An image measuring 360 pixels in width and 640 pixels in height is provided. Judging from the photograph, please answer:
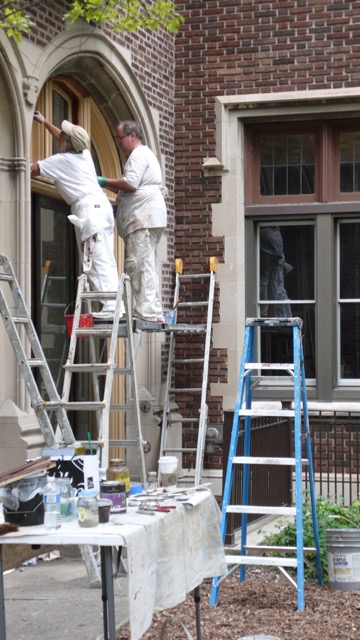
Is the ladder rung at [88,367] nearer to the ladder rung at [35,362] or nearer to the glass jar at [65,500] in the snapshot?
the ladder rung at [35,362]

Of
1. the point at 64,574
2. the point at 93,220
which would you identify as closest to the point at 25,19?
the point at 93,220

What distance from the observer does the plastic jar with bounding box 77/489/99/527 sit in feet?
16.4

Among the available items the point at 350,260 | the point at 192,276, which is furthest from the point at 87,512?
the point at 350,260

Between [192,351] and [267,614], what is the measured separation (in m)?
5.72

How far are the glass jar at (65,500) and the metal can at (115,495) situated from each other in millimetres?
162

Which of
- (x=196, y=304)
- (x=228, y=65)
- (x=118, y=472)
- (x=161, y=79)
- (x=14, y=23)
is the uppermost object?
(x=228, y=65)

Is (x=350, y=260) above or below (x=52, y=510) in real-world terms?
above

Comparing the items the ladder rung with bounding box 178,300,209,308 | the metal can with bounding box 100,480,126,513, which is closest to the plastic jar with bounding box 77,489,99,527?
the metal can with bounding box 100,480,126,513

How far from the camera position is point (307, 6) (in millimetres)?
12164

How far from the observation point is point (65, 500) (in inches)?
206

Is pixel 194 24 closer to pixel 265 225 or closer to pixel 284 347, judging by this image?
pixel 265 225

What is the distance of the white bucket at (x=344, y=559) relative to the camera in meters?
7.50

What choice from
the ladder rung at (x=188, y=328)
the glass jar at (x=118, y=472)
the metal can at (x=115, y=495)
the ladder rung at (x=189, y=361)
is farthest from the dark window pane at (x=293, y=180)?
the metal can at (x=115, y=495)

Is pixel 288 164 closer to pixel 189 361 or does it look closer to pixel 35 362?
pixel 189 361
